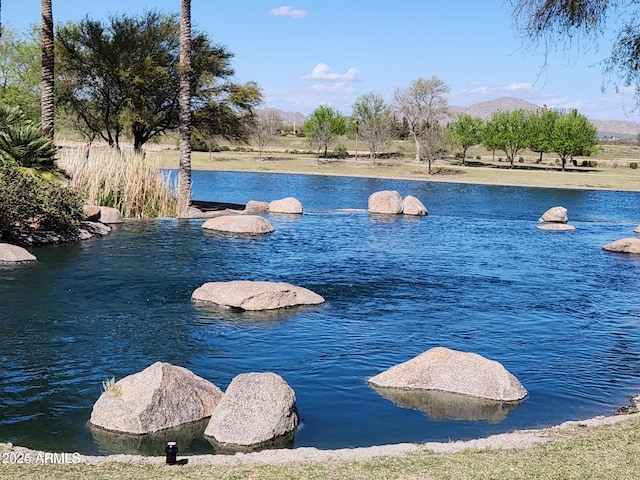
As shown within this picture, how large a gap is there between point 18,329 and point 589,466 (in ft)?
34.8

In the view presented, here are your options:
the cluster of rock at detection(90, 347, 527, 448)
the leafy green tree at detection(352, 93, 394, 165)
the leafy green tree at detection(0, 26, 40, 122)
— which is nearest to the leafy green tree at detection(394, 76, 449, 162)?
the leafy green tree at detection(352, 93, 394, 165)

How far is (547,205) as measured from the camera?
49.2 m

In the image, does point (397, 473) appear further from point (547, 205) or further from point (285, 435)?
point (547, 205)

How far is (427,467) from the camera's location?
7367 mm

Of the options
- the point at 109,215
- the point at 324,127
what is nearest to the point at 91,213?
the point at 109,215

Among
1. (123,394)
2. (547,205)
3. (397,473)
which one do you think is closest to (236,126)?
(547,205)

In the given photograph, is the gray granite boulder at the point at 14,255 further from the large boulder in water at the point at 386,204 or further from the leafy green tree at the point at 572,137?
the leafy green tree at the point at 572,137

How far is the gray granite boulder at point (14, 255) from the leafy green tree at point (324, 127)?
64.3 meters

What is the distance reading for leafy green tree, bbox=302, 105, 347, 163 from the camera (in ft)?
292

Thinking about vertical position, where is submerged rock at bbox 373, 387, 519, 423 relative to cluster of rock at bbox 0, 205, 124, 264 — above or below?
below

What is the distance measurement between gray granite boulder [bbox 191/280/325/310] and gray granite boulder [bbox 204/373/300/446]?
682 cm

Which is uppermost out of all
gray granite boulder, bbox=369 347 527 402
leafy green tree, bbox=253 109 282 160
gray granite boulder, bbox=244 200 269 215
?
leafy green tree, bbox=253 109 282 160

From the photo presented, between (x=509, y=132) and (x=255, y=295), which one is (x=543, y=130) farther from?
(x=255, y=295)

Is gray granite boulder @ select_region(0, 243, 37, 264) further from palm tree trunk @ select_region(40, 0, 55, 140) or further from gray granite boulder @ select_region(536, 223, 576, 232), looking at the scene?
gray granite boulder @ select_region(536, 223, 576, 232)
